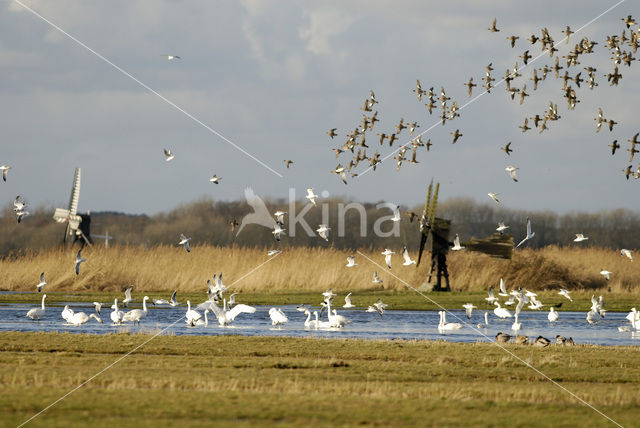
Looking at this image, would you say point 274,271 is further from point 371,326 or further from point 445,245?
point 371,326

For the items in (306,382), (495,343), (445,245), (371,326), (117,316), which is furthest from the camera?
(445,245)

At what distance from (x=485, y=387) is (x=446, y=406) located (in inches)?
124

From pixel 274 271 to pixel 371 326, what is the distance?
1932 cm

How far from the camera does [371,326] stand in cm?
3750

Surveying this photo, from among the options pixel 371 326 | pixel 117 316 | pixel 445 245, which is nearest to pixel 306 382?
Result: pixel 371 326

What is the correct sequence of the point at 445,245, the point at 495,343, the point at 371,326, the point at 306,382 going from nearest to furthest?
the point at 306,382
the point at 495,343
the point at 371,326
the point at 445,245

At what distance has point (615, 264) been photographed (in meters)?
62.1

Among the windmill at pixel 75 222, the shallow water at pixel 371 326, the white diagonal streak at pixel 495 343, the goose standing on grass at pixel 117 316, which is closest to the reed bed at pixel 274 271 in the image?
the white diagonal streak at pixel 495 343

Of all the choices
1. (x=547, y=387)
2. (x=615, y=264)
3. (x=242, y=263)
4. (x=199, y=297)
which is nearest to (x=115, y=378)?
(x=547, y=387)

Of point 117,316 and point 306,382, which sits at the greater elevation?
point 117,316

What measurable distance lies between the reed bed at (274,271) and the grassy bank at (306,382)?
26393 millimetres

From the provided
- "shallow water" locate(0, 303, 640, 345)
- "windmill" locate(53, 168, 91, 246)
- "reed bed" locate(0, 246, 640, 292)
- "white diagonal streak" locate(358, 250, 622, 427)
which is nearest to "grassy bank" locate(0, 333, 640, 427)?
"white diagonal streak" locate(358, 250, 622, 427)

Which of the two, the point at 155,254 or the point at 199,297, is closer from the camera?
the point at 199,297

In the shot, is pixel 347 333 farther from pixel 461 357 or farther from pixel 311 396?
pixel 311 396
